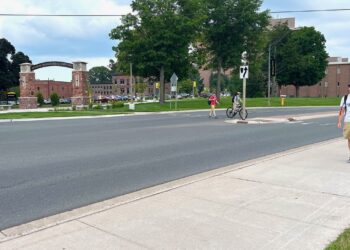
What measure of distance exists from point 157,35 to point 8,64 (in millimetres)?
48364

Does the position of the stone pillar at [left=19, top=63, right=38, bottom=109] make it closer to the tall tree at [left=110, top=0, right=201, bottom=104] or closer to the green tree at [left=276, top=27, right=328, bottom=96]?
the tall tree at [left=110, top=0, right=201, bottom=104]

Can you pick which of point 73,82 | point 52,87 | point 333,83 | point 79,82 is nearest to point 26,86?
point 73,82

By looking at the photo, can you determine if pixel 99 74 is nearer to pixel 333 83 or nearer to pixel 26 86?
pixel 333 83

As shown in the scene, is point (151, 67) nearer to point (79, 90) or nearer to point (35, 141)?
point (79, 90)

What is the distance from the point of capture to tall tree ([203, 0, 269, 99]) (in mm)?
45844

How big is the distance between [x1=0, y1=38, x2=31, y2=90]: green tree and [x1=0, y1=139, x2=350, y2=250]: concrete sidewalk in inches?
2952

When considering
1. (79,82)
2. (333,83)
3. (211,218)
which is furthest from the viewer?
(333,83)

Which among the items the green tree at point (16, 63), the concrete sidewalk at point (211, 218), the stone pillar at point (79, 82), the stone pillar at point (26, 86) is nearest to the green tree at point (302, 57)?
the stone pillar at point (79, 82)

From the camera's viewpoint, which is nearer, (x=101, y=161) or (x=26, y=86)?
(x=101, y=161)

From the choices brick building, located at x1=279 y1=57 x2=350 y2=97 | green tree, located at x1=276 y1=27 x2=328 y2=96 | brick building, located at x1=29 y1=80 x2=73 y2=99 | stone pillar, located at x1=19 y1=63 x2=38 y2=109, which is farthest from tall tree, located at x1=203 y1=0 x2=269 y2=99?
brick building, located at x1=29 y1=80 x2=73 y2=99

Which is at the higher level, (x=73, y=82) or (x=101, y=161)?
(x=73, y=82)

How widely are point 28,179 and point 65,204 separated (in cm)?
199

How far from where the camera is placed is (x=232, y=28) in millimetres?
46656

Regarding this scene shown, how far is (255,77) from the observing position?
84938mm
